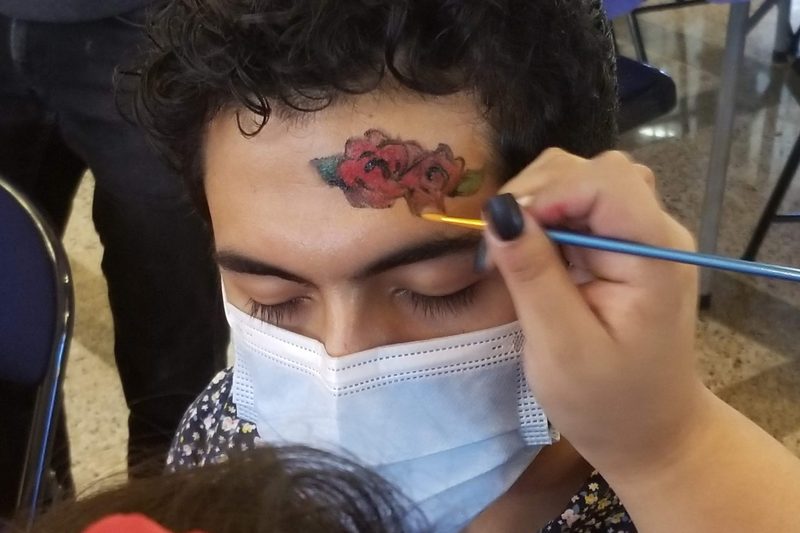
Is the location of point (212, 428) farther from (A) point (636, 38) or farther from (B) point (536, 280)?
(A) point (636, 38)

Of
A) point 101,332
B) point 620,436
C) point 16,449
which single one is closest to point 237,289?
point 620,436

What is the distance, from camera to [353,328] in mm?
792

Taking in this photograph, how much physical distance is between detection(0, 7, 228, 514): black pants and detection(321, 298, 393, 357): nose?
0.48 metres

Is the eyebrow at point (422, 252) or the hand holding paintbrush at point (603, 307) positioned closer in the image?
the hand holding paintbrush at point (603, 307)

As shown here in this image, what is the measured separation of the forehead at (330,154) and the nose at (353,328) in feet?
0.18

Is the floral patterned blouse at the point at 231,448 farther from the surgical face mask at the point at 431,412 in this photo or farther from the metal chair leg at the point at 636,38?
the metal chair leg at the point at 636,38

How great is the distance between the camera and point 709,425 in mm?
665

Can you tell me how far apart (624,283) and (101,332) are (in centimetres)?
186

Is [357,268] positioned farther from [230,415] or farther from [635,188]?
[230,415]

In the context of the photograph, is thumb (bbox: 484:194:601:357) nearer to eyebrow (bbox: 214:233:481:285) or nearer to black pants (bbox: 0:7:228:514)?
eyebrow (bbox: 214:233:481:285)

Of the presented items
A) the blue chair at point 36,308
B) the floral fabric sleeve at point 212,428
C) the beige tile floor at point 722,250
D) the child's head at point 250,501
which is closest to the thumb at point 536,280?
the child's head at point 250,501

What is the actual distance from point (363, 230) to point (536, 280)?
26cm

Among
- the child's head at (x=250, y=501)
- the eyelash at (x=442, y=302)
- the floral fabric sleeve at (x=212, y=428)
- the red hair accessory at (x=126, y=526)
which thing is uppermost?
the red hair accessory at (x=126, y=526)

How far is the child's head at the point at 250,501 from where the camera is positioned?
1.64 feet
